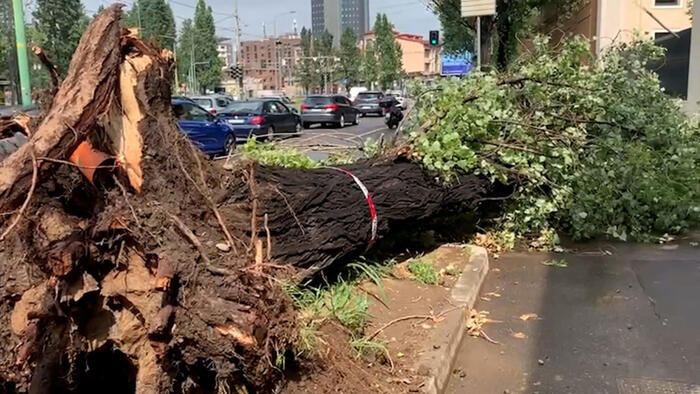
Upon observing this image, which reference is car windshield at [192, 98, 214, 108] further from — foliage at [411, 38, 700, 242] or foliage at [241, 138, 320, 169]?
foliage at [241, 138, 320, 169]

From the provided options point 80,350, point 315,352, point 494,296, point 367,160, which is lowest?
point 494,296

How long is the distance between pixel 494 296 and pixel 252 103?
1972 cm

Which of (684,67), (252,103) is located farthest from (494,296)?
(252,103)

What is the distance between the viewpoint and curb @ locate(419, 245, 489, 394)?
393 centimetres

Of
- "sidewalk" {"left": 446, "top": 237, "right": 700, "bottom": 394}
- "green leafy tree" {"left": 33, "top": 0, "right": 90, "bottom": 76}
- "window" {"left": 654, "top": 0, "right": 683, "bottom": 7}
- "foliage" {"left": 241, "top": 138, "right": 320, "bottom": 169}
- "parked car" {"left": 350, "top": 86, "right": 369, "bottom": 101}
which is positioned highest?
"green leafy tree" {"left": 33, "top": 0, "right": 90, "bottom": 76}

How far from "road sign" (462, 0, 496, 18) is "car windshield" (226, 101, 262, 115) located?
39.0 feet

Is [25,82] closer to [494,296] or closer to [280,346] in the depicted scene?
[494,296]

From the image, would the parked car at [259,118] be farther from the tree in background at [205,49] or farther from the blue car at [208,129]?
the tree in background at [205,49]

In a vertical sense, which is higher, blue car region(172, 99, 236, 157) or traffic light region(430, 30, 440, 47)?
traffic light region(430, 30, 440, 47)

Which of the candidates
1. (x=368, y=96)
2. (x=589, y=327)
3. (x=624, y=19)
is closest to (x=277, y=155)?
(x=589, y=327)

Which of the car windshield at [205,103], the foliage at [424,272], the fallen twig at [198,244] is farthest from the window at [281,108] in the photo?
the fallen twig at [198,244]

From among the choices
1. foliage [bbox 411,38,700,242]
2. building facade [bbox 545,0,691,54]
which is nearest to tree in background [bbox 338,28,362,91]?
building facade [bbox 545,0,691,54]

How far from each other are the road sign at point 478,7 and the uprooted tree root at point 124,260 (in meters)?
10.4

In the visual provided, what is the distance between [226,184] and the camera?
4008mm
